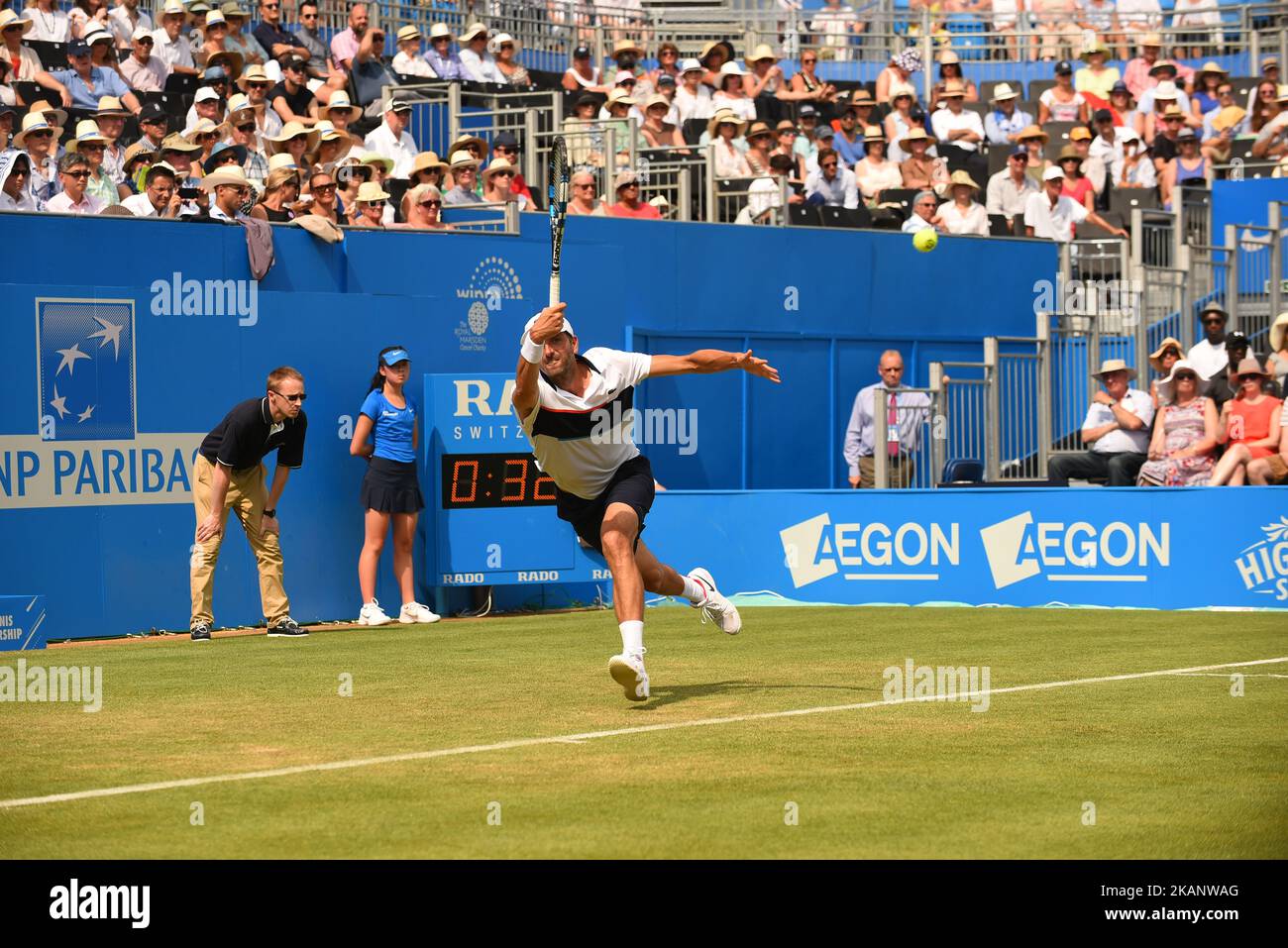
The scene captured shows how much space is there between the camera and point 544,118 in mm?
24359

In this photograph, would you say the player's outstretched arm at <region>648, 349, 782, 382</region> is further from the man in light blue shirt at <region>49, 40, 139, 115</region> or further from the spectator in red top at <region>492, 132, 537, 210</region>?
the man in light blue shirt at <region>49, 40, 139, 115</region>

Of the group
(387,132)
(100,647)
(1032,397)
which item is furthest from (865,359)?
(100,647)

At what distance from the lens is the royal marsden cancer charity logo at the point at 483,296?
19.6 m

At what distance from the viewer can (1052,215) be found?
84.6ft

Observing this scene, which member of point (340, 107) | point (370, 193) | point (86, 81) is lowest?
point (370, 193)

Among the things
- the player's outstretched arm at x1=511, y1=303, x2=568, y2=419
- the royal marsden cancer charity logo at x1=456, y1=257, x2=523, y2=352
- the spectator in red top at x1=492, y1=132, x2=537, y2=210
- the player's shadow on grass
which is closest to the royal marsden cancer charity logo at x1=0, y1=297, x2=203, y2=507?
the royal marsden cancer charity logo at x1=456, y1=257, x2=523, y2=352

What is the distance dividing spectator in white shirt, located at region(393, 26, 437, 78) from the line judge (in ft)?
29.0

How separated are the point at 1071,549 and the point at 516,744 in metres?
9.49

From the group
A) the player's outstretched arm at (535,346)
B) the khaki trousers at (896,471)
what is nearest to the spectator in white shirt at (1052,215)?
the khaki trousers at (896,471)

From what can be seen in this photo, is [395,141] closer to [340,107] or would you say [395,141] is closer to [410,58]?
[340,107]

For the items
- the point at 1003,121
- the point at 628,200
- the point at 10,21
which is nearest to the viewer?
the point at 10,21

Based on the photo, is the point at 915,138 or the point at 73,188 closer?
the point at 73,188

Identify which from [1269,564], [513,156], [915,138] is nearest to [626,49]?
[915,138]
